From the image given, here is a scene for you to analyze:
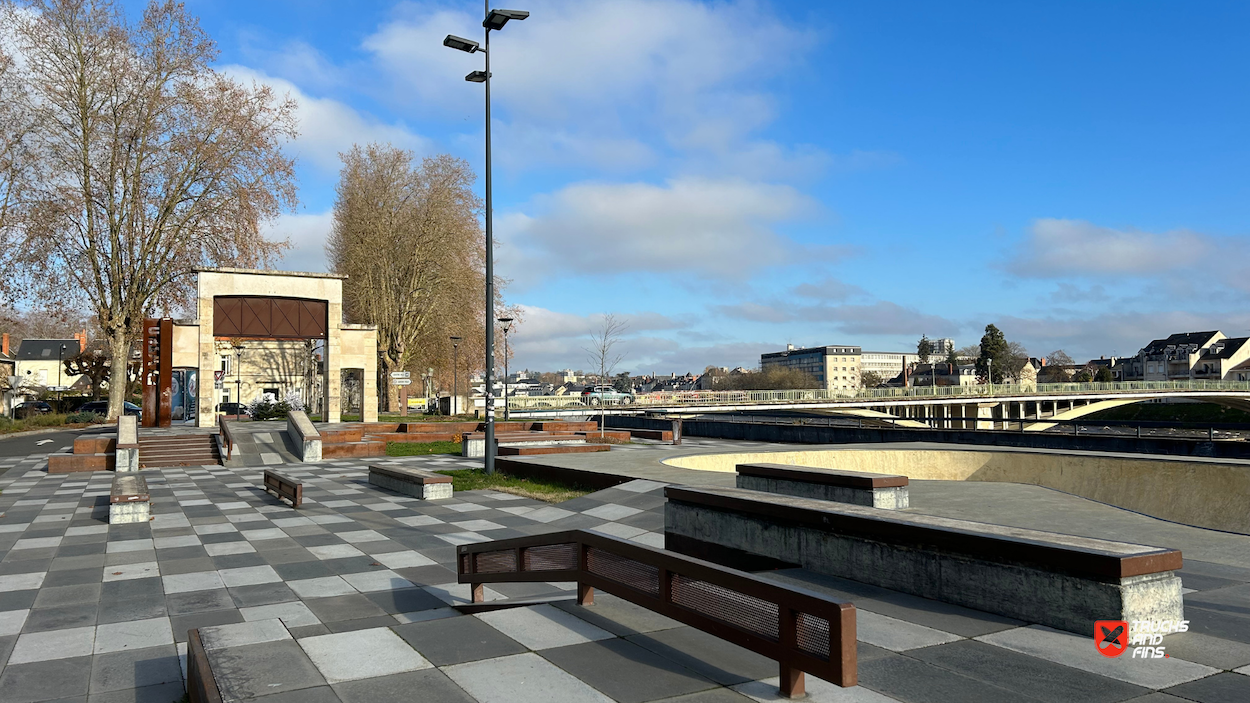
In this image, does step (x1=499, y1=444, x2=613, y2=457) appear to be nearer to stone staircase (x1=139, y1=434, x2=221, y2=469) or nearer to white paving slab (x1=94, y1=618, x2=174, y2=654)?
stone staircase (x1=139, y1=434, x2=221, y2=469)

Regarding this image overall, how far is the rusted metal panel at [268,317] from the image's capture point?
32.4 meters

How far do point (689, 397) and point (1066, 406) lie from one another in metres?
53.3

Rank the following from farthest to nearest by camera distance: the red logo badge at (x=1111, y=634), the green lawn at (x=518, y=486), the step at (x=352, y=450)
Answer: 1. the step at (x=352, y=450)
2. the green lawn at (x=518, y=486)
3. the red logo badge at (x=1111, y=634)

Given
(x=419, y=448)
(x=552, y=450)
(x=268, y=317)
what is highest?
(x=268, y=317)

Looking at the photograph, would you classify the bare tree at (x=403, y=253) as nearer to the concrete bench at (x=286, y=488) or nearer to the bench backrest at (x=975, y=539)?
the concrete bench at (x=286, y=488)

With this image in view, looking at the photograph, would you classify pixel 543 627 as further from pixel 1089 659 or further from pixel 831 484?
pixel 831 484

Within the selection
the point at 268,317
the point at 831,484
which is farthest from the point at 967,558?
the point at 268,317

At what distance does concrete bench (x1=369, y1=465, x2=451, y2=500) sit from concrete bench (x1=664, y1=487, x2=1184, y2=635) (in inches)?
309

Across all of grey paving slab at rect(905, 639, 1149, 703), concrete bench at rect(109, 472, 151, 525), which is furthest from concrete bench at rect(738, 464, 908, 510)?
concrete bench at rect(109, 472, 151, 525)

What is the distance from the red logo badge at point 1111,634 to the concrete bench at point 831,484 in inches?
180

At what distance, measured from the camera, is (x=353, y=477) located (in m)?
19.1

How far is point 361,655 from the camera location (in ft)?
15.0

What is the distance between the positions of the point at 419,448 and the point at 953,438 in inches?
714

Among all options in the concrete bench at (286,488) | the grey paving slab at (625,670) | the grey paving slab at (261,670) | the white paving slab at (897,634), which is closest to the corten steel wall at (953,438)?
the concrete bench at (286,488)
